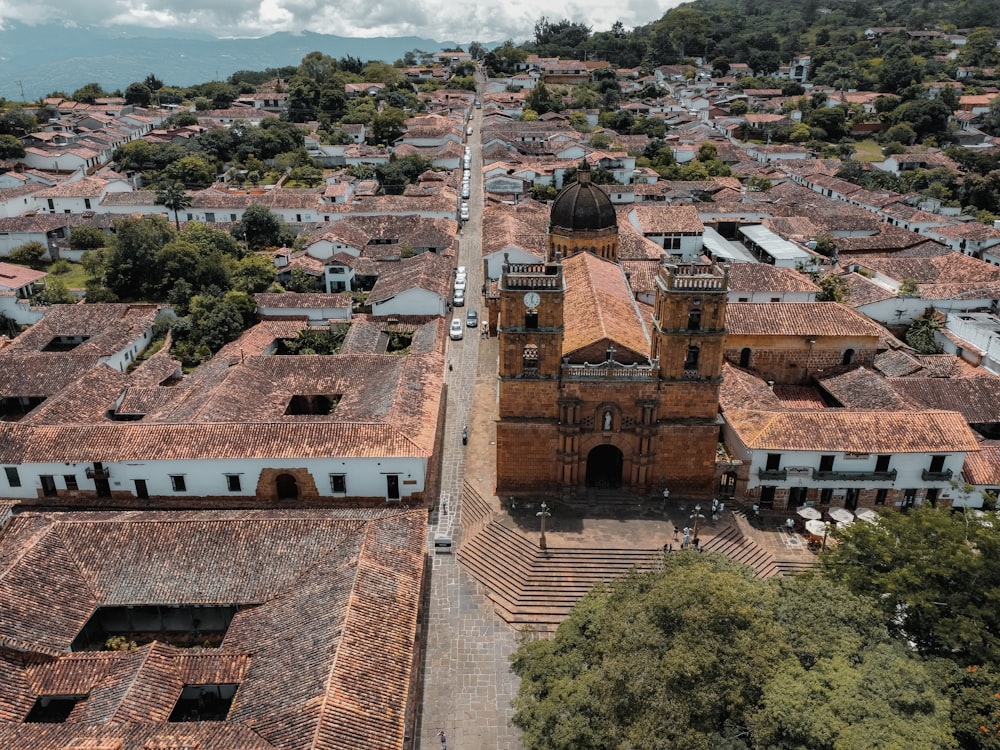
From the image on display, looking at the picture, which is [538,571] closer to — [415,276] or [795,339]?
[795,339]

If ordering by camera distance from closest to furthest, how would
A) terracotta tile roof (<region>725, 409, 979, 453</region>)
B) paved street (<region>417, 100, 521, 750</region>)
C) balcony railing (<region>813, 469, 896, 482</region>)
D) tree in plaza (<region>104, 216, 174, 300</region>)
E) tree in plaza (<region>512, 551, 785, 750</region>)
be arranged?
tree in plaza (<region>512, 551, 785, 750</region>)
paved street (<region>417, 100, 521, 750</region>)
terracotta tile roof (<region>725, 409, 979, 453</region>)
balcony railing (<region>813, 469, 896, 482</region>)
tree in plaza (<region>104, 216, 174, 300</region>)

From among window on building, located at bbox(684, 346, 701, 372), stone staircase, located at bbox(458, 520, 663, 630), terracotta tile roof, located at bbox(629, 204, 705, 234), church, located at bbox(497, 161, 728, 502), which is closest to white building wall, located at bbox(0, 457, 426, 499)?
stone staircase, located at bbox(458, 520, 663, 630)

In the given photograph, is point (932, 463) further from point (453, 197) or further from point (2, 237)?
point (2, 237)

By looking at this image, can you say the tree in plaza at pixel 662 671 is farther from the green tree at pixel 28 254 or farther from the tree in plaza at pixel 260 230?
the green tree at pixel 28 254

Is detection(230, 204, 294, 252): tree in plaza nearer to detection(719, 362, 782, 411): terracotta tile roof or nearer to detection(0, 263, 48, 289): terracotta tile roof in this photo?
detection(0, 263, 48, 289): terracotta tile roof

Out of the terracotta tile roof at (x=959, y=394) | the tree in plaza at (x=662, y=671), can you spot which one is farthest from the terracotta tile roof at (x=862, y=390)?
the tree in plaza at (x=662, y=671)

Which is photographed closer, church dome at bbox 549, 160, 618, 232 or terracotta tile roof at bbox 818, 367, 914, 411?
terracotta tile roof at bbox 818, 367, 914, 411

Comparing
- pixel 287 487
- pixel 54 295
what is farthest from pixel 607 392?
pixel 54 295
